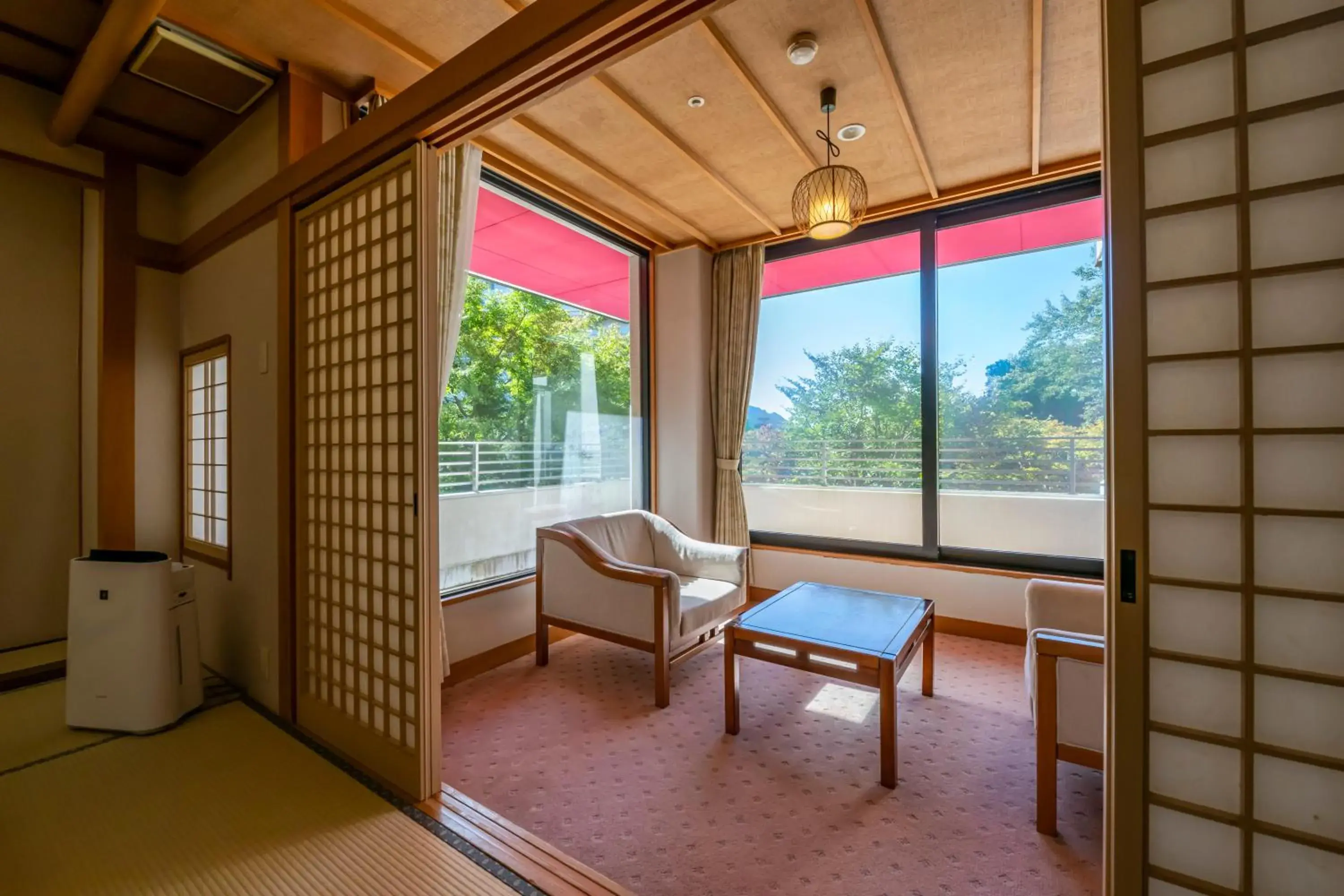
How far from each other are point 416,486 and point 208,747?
149 cm

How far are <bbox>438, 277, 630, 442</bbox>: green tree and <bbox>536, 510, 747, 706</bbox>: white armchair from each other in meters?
0.72

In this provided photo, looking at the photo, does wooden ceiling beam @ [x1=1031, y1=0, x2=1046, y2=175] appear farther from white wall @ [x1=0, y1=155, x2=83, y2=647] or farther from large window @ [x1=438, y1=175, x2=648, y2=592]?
white wall @ [x1=0, y1=155, x2=83, y2=647]

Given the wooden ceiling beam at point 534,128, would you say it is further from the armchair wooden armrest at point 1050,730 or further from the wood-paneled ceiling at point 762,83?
the armchair wooden armrest at point 1050,730

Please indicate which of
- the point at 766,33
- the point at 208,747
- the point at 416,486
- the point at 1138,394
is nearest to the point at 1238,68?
the point at 1138,394

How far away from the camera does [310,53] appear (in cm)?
230

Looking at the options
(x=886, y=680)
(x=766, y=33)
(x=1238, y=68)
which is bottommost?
(x=886, y=680)

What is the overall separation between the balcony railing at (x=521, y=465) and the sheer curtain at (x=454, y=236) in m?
0.44

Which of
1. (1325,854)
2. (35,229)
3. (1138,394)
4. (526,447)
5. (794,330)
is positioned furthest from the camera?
(794,330)

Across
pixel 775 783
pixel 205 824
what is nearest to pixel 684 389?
pixel 775 783

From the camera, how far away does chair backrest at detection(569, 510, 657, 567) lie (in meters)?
3.45

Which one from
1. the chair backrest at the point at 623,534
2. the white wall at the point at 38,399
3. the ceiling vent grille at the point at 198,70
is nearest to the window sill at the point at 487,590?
the chair backrest at the point at 623,534

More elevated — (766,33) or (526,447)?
(766,33)

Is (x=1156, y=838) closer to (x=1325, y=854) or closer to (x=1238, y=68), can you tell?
(x=1325, y=854)

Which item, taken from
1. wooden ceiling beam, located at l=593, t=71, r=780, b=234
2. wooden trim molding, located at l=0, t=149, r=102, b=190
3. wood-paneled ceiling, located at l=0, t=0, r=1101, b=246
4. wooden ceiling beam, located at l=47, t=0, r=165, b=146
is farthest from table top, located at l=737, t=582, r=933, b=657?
wooden trim molding, located at l=0, t=149, r=102, b=190
